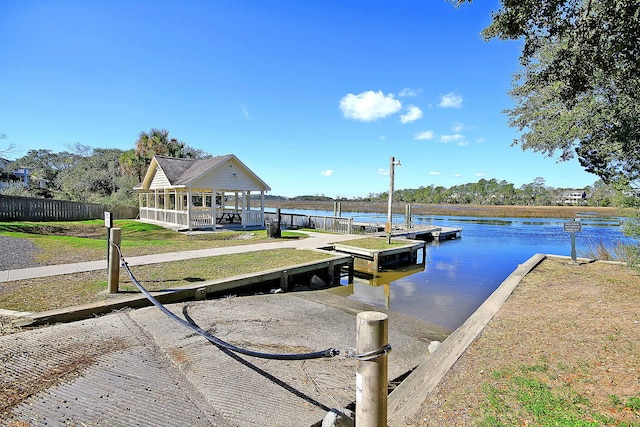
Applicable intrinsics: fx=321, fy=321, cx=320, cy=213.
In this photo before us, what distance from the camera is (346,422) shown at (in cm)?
238

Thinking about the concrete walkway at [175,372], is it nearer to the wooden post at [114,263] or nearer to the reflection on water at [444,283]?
the wooden post at [114,263]

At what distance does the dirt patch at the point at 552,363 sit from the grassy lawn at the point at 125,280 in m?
5.27

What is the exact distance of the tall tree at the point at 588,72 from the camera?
544 cm

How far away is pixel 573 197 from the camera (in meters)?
106

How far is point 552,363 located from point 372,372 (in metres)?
2.99

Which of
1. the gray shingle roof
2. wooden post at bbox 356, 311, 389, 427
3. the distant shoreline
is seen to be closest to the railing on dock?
the gray shingle roof

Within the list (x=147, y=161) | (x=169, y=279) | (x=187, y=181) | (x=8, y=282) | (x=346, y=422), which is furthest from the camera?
(x=147, y=161)

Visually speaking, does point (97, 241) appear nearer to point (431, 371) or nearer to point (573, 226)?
point (431, 371)

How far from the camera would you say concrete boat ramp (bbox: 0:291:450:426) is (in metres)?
2.68

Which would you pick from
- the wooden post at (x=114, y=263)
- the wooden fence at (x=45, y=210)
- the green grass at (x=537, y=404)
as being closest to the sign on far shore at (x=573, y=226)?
Result: the green grass at (x=537, y=404)

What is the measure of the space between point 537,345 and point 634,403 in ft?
4.35

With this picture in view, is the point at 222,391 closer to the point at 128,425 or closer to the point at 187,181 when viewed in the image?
the point at 128,425

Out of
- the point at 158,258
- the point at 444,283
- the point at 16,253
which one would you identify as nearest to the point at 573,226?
the point at 444,283

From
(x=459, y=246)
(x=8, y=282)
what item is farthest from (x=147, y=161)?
(x=459, y=246)
